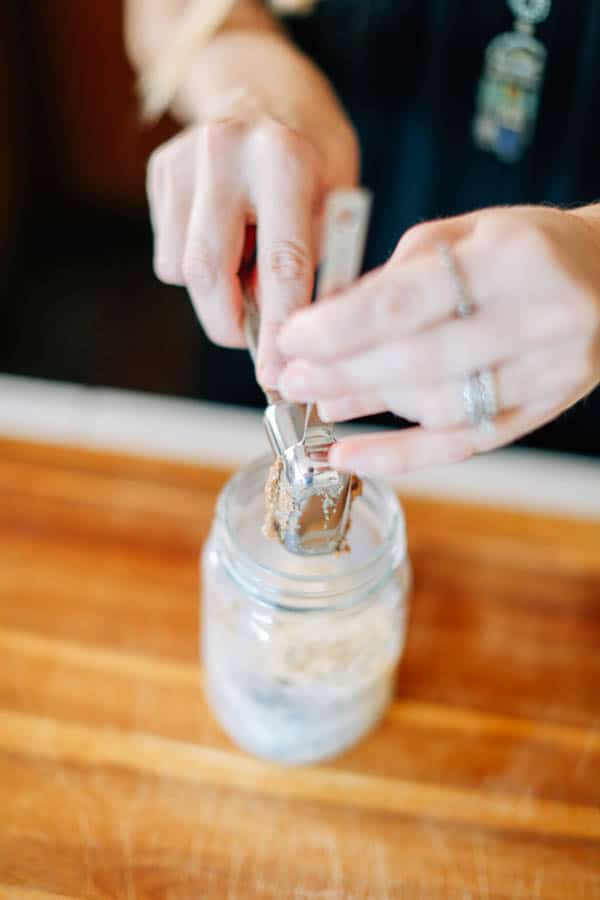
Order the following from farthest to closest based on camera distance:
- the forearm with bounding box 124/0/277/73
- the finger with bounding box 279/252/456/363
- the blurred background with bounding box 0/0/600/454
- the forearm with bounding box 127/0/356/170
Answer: the blurred background with bounding box 0/0/600/454, the forearm with bounding box 124/0/277/73, the forearm with bounding box 127/0/356/170, the finger with bounding box 279/252/456/363

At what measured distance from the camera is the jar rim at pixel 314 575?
1.78 feet

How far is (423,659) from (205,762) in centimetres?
20

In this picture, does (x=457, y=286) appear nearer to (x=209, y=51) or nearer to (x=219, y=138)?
(x=219, y=138)

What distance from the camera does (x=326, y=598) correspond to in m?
0.54

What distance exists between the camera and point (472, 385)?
38 cm

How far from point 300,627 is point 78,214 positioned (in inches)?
47.1

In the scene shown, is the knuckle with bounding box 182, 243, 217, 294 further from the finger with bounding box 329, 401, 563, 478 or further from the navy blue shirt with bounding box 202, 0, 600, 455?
the navy blue shirt with bounding box 202, 0, 600, 455

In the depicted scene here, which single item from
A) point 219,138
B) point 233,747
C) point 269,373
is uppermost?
point 219,138

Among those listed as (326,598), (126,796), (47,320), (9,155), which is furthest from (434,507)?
(9,155)

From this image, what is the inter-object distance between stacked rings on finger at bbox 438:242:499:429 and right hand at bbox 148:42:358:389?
5.2 inches

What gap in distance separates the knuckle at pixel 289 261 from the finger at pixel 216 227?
1.7 inches

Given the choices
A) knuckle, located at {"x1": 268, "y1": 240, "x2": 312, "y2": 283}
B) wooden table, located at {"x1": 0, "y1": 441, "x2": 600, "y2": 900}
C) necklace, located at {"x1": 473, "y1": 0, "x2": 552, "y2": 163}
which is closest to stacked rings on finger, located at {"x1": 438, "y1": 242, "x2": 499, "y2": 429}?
knuckle, located at {"x1": 268, "y1": 240, "x2": 312, "y2": 283}

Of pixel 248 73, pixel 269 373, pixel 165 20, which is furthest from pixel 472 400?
pixel 165 20

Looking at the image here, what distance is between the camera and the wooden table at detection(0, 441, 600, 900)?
554 millimetres
